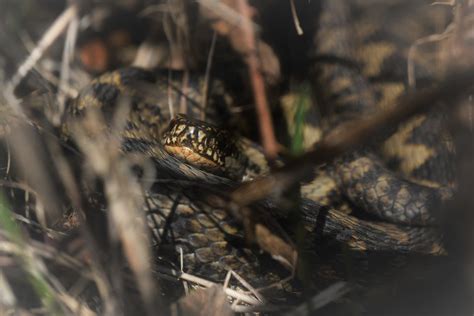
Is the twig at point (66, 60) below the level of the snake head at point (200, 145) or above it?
above

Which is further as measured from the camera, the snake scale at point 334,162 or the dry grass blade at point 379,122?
the snake scale at point 334,162

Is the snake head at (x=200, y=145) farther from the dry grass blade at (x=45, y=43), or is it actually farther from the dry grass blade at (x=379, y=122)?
the dry grass blade at (x=379, y=122)

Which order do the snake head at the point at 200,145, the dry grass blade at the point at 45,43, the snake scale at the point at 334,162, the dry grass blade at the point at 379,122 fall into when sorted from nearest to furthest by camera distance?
the dry grass blade at the point at 379,122
the snake scale at the point at 334,162
the snake head at the point at 200,145
the dry grass blade at the point at 45,43

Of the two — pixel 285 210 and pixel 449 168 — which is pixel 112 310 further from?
pixel 449 168

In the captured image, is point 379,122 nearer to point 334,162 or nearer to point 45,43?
point 334,162

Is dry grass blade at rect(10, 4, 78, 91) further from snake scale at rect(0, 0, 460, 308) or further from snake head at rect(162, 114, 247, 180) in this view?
snake head at rect(162, 114, 247, 180)

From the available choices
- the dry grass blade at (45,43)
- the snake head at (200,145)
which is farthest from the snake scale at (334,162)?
the dry grass blade at (45,43)

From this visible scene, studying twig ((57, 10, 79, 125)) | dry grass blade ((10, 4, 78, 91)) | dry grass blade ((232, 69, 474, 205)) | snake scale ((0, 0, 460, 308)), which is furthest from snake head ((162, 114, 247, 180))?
dry grass blade ((232, 69, 474, 205))
